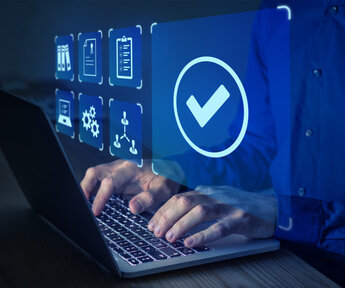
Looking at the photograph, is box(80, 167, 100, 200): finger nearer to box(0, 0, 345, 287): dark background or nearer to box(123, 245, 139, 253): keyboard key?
box(0, 0, 345, 287): dark background

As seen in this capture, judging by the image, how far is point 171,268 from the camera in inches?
19.0

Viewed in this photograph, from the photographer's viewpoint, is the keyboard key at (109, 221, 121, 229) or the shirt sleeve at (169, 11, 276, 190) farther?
the shirt sleeve at (169, 11, 276, 190)

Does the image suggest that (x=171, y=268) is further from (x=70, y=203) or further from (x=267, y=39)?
(x=267, y=39)

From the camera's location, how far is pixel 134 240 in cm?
56

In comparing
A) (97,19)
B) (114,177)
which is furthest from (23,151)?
(97,19)

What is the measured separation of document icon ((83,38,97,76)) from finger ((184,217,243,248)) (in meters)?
0.73

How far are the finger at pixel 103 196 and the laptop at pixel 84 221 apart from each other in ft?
0.06

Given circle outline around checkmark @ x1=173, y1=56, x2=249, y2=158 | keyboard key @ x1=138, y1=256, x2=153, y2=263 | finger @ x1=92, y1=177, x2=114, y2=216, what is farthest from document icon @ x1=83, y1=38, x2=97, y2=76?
keyboard key @ x1=138, y1=256, x2=153, y2=263

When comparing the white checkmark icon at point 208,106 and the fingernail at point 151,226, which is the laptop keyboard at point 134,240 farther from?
the white checkmark icon at point 208,106

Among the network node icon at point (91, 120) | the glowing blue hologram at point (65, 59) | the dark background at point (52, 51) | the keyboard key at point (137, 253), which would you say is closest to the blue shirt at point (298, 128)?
the dark background at point (52, 51)

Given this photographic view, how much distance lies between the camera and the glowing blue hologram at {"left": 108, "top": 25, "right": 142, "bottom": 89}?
1.02 meters

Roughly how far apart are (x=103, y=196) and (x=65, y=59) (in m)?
0.80

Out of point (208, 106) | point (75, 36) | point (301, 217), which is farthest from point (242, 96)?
point (75, 36)

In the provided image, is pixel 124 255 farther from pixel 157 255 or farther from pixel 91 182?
pixel 91 182
